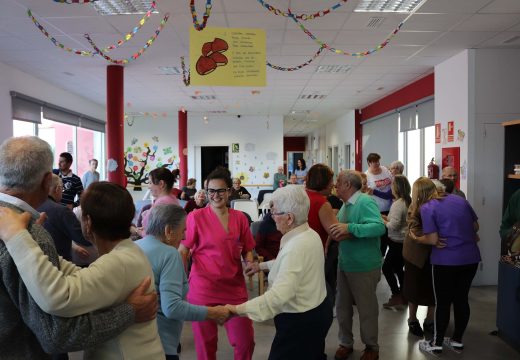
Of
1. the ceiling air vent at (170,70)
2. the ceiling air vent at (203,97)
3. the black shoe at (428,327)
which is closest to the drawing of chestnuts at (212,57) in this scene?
the black shoe at (428,327)

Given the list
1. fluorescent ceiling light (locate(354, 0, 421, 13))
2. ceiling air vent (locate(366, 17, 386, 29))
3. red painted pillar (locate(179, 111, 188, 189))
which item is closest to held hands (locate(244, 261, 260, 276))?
fluorescent ceiling light (locate(354, 0, 421, 13))

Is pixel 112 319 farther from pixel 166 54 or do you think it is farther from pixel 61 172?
pixel 166 54

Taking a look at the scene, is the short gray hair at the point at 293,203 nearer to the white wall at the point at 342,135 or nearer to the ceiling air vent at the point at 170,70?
the ceiling air vent at the point at 170,70

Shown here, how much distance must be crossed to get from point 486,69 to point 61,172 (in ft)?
19.5

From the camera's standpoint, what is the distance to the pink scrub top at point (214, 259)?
8.57 ft

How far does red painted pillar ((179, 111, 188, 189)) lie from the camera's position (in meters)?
13.6

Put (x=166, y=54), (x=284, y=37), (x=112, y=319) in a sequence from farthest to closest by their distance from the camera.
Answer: (x=166, y=54) → (x=284, y=37) → (x=112, y=319)

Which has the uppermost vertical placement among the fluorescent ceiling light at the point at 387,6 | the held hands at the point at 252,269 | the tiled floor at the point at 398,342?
Result: the fluorescent ceiling light at the point at 387,6

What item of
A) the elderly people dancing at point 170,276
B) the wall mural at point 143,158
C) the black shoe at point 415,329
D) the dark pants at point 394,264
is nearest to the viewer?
the elderly people dancing at point 170,276

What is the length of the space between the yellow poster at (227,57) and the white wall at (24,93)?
14.9ft

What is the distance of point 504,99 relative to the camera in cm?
586

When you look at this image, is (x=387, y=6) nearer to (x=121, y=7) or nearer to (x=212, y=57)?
(x=212, y=57)

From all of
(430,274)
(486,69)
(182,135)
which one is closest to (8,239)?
(430,274)

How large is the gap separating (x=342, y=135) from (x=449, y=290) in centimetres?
1163
